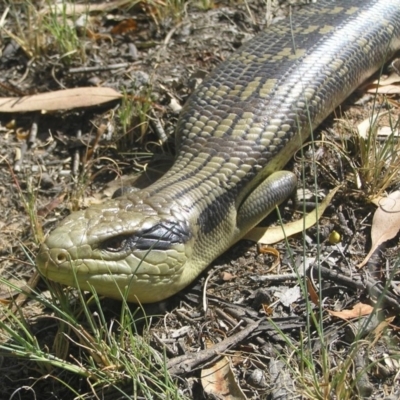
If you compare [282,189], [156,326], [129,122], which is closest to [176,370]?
[156,326]

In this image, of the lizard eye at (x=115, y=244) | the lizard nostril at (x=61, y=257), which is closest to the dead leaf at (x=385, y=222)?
the lizard eye at (x=115, y=244)

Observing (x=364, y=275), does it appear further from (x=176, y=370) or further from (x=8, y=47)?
(x=8, y=47)

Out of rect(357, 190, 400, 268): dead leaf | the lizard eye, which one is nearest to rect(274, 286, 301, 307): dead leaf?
rect(357, 190, 400, 268): dead leaf

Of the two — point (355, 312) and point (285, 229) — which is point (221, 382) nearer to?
point (355, 312)

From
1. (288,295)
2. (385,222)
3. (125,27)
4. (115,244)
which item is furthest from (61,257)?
(125,27)

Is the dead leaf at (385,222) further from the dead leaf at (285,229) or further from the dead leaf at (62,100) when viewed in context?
the dead leaf at (62,100)
